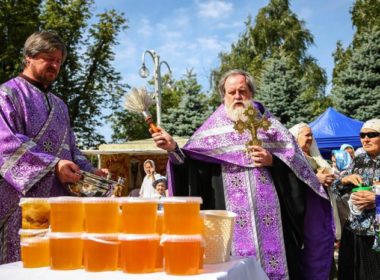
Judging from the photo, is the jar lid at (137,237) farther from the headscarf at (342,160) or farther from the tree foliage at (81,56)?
the tree foliage at (81,56)

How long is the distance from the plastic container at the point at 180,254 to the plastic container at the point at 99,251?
0.22 m

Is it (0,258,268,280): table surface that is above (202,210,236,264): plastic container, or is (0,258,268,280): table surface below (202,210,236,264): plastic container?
below

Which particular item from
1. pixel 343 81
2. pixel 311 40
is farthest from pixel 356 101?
pixel 311 40

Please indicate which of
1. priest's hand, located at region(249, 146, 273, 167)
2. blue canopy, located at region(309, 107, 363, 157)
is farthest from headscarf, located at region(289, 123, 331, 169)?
blue canopy, located at region(309, 107, 363, 157)

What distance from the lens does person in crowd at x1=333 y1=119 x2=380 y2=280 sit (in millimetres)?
5266

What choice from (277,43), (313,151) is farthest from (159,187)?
(277,43)

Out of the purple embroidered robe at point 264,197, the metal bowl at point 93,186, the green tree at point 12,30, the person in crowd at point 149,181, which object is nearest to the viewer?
the metal bowl at point 93,186

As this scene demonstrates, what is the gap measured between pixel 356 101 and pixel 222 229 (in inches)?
798

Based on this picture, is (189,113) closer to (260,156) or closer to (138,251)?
(260,156)

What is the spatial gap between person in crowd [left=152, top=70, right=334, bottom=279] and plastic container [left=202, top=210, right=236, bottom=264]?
1268 millimetres

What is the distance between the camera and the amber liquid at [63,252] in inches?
85.1

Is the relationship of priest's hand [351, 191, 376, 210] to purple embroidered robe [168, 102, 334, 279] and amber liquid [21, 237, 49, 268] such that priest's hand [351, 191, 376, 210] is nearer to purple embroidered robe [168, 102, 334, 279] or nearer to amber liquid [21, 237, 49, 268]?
purple embroidered robe [168, 102, 334, 279]

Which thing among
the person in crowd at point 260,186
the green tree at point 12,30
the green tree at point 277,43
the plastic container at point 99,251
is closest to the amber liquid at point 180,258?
the plastic container at point 99,251

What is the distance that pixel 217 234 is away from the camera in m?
2.37
